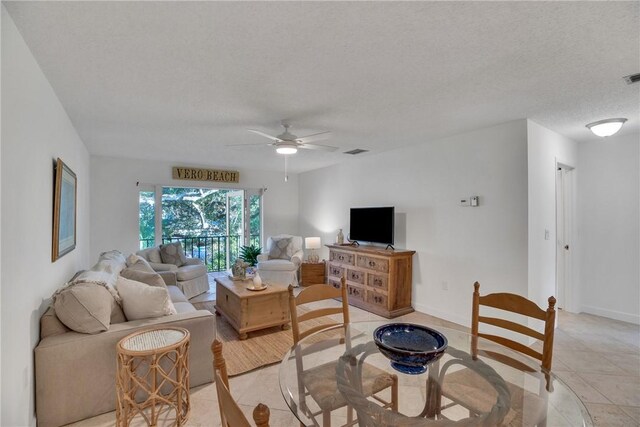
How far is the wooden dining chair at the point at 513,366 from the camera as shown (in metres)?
1.35

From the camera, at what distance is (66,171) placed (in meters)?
2.78

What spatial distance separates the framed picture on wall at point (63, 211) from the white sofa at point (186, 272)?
1576mm

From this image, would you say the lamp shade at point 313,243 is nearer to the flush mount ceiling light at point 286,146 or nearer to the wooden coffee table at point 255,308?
the wooden coffee table at point 255,308

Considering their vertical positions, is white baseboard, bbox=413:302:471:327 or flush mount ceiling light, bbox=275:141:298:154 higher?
flush mount ceiling light, bbox=275:141:298:154

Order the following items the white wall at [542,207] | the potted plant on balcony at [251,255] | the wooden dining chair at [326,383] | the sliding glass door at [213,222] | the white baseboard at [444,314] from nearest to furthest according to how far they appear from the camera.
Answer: the wooden dining chair at [326,383] → the white wall at [542,207] → the white baseboard at [444,314] → the potted plant on balcony at [251,255] → the sliding glass door at [213,222]

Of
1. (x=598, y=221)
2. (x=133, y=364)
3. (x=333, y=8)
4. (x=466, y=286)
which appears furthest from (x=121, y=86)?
(x=598, y=221)

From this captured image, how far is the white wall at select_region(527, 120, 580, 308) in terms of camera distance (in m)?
3.17

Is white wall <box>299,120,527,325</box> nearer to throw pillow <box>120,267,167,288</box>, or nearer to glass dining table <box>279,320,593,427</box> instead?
glass dining table <box>279,320,593,427</box>

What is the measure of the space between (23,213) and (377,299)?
12.1 ft

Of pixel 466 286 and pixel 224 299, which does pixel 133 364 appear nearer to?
pixel 224 299

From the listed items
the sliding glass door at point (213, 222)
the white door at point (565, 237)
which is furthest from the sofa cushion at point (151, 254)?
the white door at point (565, 237)

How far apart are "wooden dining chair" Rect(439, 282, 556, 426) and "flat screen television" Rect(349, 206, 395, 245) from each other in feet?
8.35

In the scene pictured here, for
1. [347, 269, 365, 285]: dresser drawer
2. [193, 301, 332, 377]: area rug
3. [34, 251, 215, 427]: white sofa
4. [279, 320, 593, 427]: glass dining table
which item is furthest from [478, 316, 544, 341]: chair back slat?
[347, 269, 365, 285]: dresser drawer

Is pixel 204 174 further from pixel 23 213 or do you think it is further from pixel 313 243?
pixel 23 213
